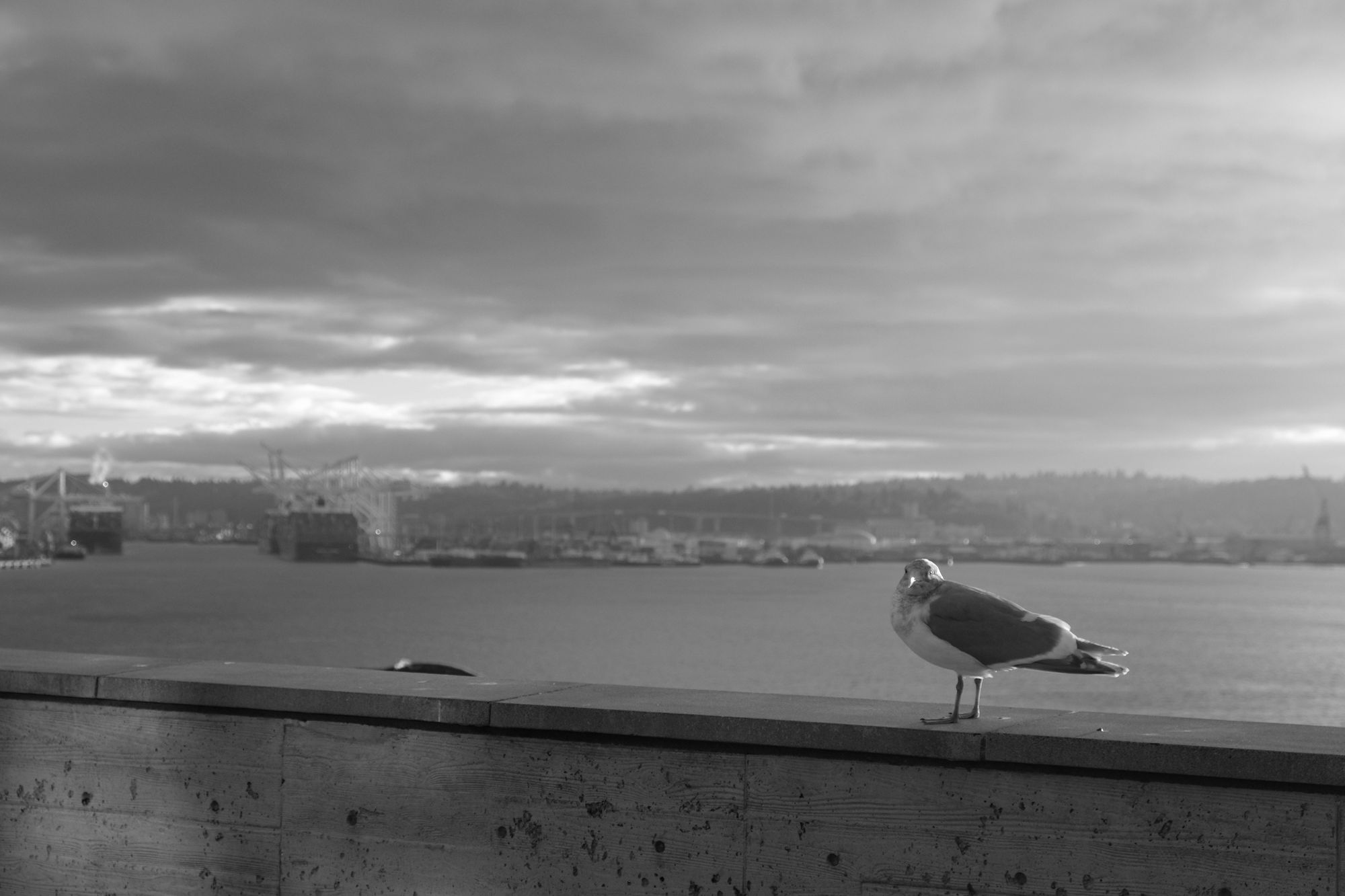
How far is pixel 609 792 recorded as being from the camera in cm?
437

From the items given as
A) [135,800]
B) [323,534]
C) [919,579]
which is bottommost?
[323,534]

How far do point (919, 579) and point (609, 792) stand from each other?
1.19 metres

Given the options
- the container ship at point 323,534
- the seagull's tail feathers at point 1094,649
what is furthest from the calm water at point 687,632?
the container ship at point 323,534

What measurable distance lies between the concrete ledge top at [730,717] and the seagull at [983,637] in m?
0.16

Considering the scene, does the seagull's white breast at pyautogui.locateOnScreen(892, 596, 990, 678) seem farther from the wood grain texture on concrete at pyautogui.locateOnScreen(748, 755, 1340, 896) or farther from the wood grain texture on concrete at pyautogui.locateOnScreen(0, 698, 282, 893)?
the wood grain texture on concrete at pyautogui.locateOnScreen(0, 698, 282, 893)

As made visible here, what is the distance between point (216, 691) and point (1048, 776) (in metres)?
2.76

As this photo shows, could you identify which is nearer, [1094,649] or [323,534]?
[1094,649]

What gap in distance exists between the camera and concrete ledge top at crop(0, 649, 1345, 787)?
3762 millimetres

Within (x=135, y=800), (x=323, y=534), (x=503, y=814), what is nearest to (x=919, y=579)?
(x=503, y=814)

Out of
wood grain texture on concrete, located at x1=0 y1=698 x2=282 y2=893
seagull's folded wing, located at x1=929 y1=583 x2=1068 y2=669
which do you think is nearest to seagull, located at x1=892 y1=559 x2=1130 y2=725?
seagull's folded wing, located at x1=929 y1=583 x2=1068 y2=669

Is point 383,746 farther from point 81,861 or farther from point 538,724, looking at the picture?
point 81,861

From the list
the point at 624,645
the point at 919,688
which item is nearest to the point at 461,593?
the point at 624,645

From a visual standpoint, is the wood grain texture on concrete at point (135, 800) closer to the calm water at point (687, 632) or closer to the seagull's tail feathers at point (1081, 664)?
the seagull's tail feathers at point (1081, 664)

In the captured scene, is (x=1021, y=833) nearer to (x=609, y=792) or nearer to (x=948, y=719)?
(x=948, y=719)
